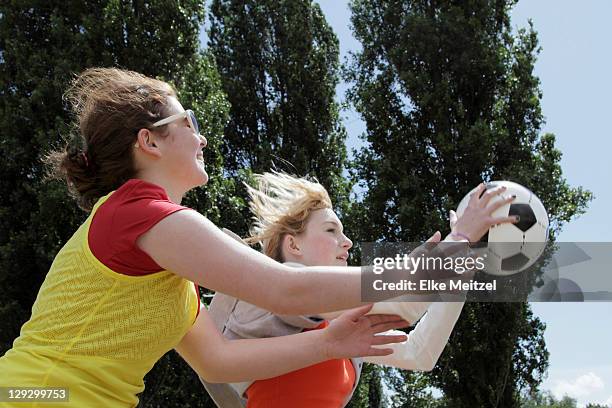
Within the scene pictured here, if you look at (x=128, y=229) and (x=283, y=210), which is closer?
(x=128, y=229)

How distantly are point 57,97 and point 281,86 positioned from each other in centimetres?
679

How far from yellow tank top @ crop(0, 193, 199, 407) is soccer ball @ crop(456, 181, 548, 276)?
1.16 meters

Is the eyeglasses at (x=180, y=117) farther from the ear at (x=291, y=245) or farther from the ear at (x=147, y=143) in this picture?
the ear at (x=291, y=245)

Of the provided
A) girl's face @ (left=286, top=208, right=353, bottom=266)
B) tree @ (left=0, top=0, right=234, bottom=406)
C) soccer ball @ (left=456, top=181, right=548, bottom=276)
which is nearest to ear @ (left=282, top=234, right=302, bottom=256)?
girl's face @ (left=286, top=208, right=353, bottom=266)

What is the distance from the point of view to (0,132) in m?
13.3

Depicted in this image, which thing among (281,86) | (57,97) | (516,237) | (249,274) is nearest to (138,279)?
(249,274)

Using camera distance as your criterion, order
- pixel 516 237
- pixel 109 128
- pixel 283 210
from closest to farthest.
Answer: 1. pixel 109 128
2. pixel 516 237
3. pixel 283 210

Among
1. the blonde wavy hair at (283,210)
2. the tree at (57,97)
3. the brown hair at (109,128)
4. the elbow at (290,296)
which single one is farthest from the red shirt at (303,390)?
the tree at (57,97)

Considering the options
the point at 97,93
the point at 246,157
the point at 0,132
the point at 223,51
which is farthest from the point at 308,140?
the point at 97,93

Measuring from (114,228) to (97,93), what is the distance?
0.53 meters

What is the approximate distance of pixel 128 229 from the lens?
172 centimetres

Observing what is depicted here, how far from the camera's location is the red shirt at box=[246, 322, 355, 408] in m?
2.70

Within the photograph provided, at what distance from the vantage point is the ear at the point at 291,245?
3287 millimetres

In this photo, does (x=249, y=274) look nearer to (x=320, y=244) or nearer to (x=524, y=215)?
(x=524, y=215)
